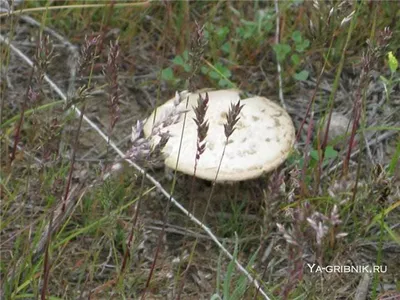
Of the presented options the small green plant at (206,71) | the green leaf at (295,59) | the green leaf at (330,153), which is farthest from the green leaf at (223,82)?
the green leaf at (330,153)

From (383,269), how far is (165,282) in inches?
25.2

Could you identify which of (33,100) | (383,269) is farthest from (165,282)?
A: (33,100)

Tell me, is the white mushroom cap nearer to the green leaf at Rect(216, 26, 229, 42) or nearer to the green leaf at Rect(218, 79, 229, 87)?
the green leaf at Rect(218, 79, 229, 87)

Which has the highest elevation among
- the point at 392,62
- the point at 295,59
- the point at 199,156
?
the point at 392,62

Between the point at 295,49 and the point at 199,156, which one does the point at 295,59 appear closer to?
the point at 295,49

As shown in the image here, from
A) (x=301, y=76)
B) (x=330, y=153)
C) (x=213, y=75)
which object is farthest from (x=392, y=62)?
(x=213, y=75)

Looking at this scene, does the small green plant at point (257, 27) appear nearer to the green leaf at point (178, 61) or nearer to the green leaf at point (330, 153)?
the green leaf at point (178, 61)

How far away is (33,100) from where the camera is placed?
1565 millimetres

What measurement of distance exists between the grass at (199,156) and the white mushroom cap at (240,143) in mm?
68

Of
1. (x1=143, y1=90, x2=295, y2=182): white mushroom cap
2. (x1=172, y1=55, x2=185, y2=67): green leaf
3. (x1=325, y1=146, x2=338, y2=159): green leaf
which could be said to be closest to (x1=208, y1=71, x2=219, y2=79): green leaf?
(x1=172, y1=55, x2=185, y2=67): green leaf

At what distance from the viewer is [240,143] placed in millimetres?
2383

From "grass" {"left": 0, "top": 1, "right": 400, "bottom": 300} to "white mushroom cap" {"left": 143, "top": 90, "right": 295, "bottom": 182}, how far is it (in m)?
0.07

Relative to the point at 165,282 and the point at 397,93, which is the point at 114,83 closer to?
the point at 165,282

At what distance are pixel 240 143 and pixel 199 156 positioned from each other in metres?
0.63
